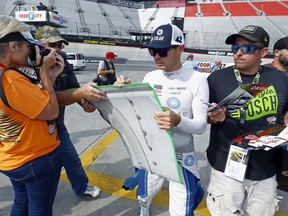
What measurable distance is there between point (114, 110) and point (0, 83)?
0.67 metres

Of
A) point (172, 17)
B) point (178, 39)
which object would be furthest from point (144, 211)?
point (172, 17)

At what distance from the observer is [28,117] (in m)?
1.45

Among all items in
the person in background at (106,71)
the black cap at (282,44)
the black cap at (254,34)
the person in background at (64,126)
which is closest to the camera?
the black cap at (254,34)

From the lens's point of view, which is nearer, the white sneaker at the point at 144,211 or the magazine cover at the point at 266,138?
the magazine cover at the point at 266,138

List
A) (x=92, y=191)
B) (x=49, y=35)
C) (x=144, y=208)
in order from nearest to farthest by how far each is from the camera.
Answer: (x=144, y=208) → (x=49, y=35) → (x=92, y=191)

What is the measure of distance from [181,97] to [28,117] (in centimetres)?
101

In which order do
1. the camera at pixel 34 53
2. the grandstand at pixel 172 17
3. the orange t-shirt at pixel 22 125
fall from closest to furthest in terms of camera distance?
the orange t-shirt at pixel 22 125
the camera at pixel 34 53
the grandstand at pixel 172 17

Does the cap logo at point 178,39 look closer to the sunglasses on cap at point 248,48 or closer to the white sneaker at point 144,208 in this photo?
the sunglasses on cap at point 248,48

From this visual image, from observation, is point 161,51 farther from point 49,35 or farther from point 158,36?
point 49,35

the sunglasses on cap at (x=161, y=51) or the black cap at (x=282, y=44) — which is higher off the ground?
the black cap at (x=282, y=44)

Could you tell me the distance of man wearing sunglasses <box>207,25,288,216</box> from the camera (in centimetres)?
170

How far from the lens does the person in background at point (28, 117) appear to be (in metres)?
1.37

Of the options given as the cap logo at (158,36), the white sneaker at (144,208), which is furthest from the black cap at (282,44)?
the white sneaker at (144,208)

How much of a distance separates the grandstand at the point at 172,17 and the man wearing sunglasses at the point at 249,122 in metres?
29.8
